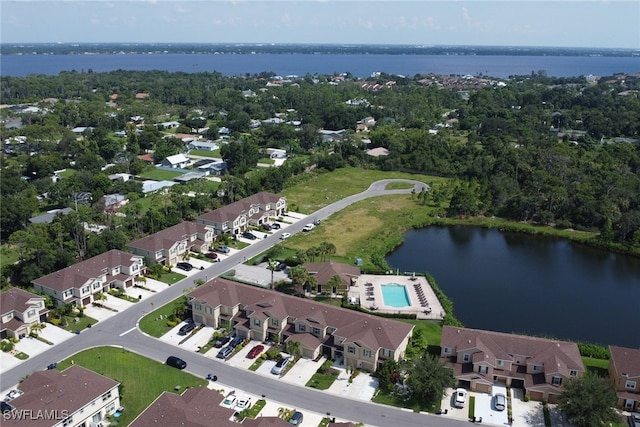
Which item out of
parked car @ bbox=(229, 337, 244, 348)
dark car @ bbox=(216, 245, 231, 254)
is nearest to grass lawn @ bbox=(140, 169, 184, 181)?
dark car @ bbox=(216, 245, 231, 254)

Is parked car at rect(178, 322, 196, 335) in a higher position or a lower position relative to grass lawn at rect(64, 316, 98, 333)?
higher

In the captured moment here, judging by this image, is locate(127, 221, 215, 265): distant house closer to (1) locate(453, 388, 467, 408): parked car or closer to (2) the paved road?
(2) the paved road

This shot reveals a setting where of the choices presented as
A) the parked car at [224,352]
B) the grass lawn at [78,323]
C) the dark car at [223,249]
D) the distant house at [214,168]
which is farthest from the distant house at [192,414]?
the distant house at [214,168]

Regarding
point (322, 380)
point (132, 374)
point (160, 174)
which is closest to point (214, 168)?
point (160, 174)

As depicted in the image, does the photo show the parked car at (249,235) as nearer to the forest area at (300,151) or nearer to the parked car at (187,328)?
the forest area at (300,151)

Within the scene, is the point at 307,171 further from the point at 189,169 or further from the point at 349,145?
the point at 189,169

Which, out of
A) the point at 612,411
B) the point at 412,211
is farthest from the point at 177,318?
the point at 412,211
